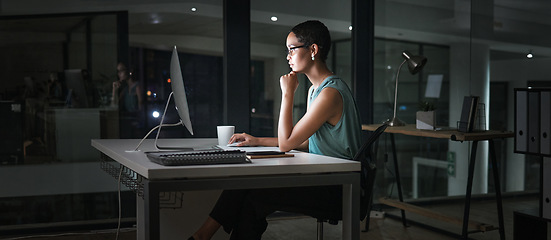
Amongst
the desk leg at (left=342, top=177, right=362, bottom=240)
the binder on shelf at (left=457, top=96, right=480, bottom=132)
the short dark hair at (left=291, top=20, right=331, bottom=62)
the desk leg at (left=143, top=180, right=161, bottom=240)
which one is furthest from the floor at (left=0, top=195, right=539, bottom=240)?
the desk leg at (left=143, top=180, right=161, bottom=240)

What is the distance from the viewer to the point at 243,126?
4.33 metres

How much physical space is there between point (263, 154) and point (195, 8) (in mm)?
2215

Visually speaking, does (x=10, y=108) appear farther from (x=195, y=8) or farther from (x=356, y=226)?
(x=356, y=226)

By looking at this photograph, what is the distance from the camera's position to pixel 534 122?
109 inches

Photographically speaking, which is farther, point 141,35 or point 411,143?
point 411,143

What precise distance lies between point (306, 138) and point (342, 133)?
0.58 ft

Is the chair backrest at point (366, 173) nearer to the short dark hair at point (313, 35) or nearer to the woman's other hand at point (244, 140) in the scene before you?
the short dark hair at point (313, 35)

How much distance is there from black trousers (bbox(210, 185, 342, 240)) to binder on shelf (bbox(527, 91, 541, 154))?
1062 millimetres

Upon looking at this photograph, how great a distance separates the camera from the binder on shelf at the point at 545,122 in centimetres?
269

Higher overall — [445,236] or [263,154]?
[263,154]

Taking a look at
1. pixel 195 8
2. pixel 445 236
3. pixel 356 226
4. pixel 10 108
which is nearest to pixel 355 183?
pixel 356 226

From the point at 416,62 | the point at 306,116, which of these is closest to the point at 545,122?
the point at 306,116

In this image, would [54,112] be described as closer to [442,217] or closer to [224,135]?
[224,135]

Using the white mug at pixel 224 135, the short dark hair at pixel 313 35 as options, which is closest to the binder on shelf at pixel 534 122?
the short dark hair at pixel 313 35
